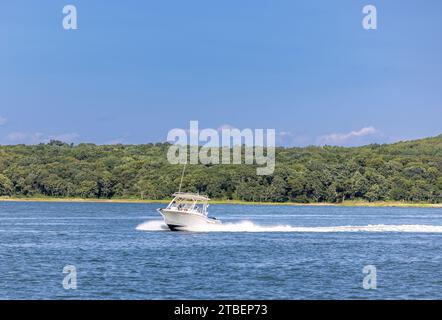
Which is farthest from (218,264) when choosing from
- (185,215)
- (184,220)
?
(184,220)

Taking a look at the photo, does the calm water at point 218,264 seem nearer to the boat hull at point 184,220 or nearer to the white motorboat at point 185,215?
the boat hull at point 184,220

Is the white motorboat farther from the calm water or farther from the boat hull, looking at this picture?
the calm water

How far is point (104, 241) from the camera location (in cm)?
8112

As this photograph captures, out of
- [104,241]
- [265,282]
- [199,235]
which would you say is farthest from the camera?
[199,235]

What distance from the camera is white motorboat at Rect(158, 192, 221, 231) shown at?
Result: 8658cm

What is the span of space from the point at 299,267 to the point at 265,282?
26.1ft

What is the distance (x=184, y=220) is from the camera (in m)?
87.5

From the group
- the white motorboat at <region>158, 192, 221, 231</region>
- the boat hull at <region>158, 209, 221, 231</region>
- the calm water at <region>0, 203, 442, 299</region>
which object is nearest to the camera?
the calm water at <region>0, 203, 442, 299</region>

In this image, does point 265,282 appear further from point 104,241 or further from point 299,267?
point 104,241

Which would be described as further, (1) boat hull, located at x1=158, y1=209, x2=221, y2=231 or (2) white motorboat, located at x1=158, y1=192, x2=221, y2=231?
(1) boat hull, located at x1=158, y1=209, x2=221, y2=231

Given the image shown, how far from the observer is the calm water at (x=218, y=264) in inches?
1957

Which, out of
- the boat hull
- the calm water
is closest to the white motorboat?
the boat hull
